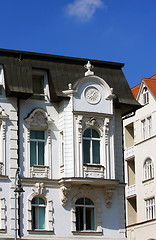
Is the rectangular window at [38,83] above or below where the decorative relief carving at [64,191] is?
above

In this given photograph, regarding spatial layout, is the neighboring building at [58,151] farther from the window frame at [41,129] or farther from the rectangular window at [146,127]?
the rectangular window at [146,127]

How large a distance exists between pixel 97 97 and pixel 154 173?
63.4 feet

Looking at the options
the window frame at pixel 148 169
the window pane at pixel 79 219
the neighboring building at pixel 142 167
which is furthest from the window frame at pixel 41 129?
the window frame at pixel 148 169

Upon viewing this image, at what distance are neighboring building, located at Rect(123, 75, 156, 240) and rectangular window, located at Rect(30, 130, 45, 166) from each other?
2005cm

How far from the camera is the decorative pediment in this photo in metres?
44.1

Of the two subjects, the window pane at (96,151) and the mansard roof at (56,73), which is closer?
the mansard roof at (56,73)

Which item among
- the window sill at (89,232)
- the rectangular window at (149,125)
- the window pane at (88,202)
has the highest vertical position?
the rectangular window at (149,125)

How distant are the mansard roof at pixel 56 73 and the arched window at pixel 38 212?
6.38 m

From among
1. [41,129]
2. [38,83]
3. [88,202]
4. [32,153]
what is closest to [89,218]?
[88,202]

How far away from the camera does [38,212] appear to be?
43.7 meters

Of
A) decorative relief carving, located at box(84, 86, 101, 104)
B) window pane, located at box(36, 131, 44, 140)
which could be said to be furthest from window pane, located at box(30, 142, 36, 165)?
decorative relief carving, located at box(84, 86, 101, 104)

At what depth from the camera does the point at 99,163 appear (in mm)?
44812

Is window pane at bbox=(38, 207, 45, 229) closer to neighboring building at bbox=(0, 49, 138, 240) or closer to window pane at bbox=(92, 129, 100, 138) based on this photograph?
neighboring building at bbox=(0, 49, 138, 240)

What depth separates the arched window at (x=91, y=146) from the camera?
44.6m
